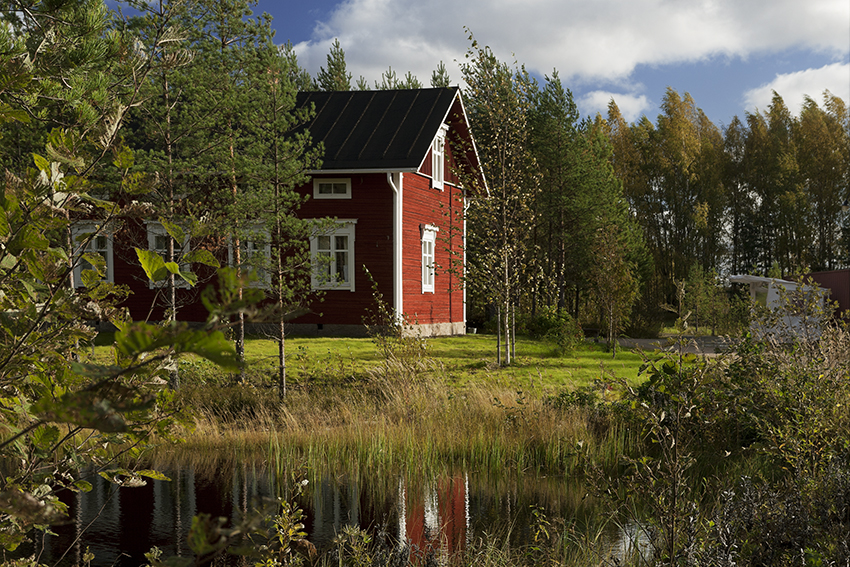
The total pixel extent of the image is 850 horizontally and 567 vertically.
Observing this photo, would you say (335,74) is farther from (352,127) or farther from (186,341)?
(186,341)

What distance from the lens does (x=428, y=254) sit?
2070 centimetres

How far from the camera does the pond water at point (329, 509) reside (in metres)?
5.29

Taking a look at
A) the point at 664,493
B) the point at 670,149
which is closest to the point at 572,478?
the point at 664,493

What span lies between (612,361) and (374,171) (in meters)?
7.46

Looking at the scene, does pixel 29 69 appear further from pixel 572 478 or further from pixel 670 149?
pixel 670 149

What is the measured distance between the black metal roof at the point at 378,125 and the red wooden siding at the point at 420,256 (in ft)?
3.49

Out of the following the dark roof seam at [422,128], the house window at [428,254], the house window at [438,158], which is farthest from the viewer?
the house window at [438,158]

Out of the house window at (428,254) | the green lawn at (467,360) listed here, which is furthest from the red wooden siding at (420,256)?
the green lawn at (467,360)

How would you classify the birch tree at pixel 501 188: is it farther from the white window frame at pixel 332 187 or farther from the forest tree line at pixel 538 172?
the white window frame at pixel 332 187

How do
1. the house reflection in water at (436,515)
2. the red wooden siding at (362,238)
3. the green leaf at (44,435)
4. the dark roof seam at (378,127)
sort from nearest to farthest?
the green leaf at (44,435) → the house reflection in water at (436,515) → the red wooden siding at (362,238) → the dark roof seam at (378,127)

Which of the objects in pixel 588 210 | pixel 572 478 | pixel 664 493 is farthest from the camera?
pixel 588 210

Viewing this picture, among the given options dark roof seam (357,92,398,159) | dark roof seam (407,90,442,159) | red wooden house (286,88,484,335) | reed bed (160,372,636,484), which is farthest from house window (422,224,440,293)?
reed bed (160,372,636,484)

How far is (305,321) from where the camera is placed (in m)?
19.0

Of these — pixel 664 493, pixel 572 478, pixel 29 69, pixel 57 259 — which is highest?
pixel 29 69
